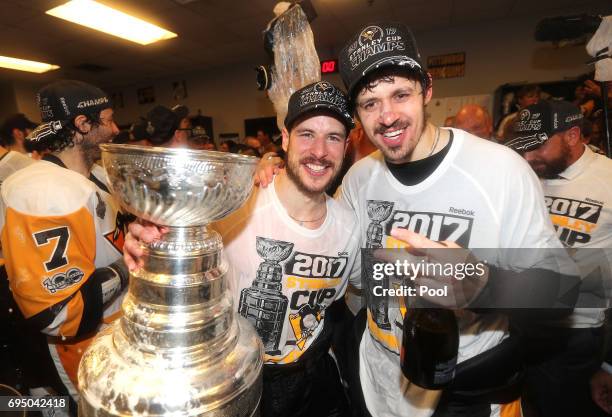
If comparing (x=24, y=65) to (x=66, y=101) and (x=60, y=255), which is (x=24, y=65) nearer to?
(x=66, y=101)

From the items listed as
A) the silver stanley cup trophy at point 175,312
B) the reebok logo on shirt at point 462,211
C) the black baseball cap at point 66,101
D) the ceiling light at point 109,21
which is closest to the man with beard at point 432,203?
the reebok logo on shirt at point 462,211

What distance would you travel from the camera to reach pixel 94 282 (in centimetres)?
119

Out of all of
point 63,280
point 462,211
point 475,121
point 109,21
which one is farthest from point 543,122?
point 109,21

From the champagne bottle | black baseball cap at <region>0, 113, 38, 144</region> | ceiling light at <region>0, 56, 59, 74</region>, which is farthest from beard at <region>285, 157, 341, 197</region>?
ceiling light at <region>0, 56, 59, 74</region>

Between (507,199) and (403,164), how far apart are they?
0.36 meters

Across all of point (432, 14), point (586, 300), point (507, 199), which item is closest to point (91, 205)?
point (507, 199)

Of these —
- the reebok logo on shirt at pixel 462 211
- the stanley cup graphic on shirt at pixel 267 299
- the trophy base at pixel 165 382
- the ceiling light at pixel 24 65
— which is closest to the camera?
the trophy base at pixel 165 382

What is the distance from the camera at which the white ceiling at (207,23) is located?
14.3ft

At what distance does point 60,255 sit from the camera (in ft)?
3.76

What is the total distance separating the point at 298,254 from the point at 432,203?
0.53m

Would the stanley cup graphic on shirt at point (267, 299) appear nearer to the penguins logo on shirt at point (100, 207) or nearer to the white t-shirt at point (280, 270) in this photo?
the white t-shirt at point (280, 270)

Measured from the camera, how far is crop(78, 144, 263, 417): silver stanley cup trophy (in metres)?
0.37

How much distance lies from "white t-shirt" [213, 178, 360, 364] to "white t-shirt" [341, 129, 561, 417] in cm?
20

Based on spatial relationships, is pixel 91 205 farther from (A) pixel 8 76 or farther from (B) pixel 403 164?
(A) pixel 8 76
